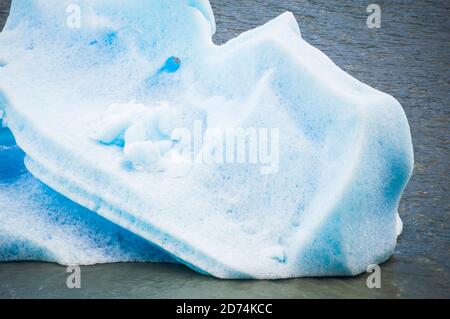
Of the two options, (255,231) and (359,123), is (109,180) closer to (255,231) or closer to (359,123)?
(255,231)

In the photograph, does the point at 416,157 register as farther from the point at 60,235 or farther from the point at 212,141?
the point at 60,235

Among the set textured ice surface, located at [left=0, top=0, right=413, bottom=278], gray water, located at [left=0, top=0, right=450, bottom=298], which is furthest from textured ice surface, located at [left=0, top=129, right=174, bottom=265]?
textured ice surface, located at [left=0, top=0, right=413, bottom=278]

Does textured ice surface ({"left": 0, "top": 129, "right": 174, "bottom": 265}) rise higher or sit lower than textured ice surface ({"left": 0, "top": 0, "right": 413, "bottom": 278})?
lower

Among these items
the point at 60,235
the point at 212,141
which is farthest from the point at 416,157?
the point at 60,235

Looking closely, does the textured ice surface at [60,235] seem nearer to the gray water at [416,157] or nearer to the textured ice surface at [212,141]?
the gray water at [416,157]

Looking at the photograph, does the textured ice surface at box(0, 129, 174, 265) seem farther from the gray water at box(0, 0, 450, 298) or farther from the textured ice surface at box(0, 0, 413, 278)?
the textured ice surface at box(0, 0, 413, 278)
